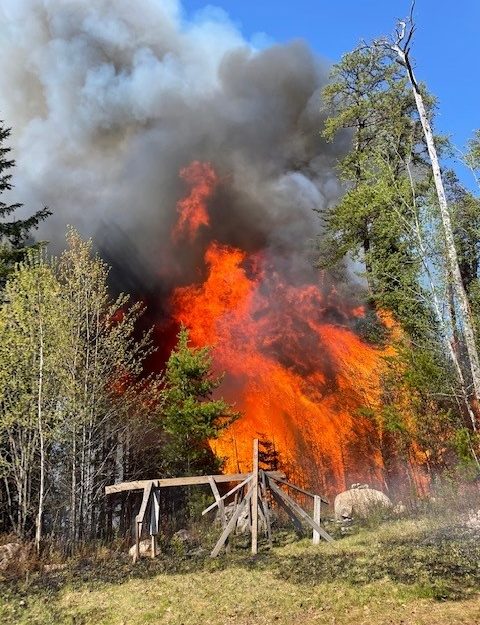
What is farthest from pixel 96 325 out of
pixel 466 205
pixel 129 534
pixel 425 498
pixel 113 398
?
pixel 466 205

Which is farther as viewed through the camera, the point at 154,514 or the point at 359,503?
the point at 359,503

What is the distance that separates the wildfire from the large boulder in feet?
14.1

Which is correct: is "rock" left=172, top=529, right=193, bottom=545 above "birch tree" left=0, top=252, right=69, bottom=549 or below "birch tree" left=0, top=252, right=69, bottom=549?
below

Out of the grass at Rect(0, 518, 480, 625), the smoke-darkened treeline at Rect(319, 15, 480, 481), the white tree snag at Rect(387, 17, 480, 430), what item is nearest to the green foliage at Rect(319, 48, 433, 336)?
the smoke-darkened treeline at Rect(319, 15, 480, 481)

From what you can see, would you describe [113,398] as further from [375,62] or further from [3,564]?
[375,62]

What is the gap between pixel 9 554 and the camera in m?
13.5

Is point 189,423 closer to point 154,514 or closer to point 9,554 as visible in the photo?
point 154,514

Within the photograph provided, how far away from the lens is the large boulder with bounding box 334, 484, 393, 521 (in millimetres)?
18938

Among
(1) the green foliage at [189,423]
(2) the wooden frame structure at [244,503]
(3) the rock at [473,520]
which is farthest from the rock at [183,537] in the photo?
(3) the rock at [473,520]

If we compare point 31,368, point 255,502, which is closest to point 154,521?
point 255,502

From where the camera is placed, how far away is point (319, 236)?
29500 millimetres

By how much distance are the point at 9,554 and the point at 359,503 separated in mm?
13299

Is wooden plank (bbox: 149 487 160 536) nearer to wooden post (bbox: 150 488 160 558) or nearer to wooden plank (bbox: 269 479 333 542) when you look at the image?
wooden post (bbox: 150 488 160 558)

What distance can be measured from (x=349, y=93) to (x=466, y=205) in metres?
12.6
